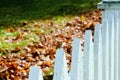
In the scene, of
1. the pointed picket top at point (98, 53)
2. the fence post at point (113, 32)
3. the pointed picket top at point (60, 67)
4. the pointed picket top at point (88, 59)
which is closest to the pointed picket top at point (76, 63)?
the pointed picket top at point (88, 59)

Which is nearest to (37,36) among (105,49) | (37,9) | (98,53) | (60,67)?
(37,9)

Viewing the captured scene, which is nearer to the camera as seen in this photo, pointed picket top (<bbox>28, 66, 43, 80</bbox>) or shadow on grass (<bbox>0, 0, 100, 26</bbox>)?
pointed picket top (<bbox>28, 66, 43, 80</bbox>)

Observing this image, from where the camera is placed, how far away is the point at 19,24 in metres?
7.03

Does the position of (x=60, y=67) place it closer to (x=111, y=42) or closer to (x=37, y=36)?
(x=111, y=42)

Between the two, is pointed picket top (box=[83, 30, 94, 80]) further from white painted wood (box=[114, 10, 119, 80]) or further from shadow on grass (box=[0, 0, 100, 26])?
shadow on grass (box=[0, 0, 100, 26])

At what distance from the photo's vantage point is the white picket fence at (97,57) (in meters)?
1.71

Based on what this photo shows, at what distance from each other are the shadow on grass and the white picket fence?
427cm

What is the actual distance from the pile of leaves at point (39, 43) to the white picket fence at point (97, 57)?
1.26 meters

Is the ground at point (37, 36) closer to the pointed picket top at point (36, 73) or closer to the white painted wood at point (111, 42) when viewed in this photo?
the white painted wood at point (111, 42)

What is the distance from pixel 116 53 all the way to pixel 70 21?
418 cm

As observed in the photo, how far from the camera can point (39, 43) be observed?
5371mm

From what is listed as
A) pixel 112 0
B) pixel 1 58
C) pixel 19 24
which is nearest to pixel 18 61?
pixel 1 58

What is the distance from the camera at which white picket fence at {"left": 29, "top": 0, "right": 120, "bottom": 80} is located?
171cm

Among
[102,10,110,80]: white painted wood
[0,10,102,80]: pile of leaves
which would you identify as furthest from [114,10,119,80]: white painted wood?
[0,10,102,80]: pile of leaves
